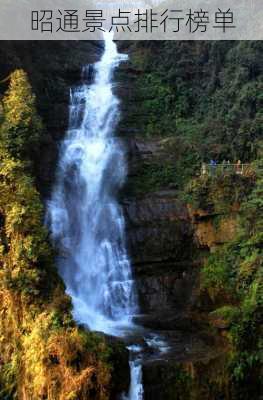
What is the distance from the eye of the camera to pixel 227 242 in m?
17.9

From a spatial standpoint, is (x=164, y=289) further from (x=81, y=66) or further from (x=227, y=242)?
(x=81, y=66)

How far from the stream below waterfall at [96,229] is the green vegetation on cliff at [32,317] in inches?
56.3

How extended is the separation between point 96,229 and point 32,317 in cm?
623

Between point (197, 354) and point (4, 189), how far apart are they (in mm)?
7173

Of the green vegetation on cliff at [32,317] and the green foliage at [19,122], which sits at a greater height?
the green foliage at [19,122]

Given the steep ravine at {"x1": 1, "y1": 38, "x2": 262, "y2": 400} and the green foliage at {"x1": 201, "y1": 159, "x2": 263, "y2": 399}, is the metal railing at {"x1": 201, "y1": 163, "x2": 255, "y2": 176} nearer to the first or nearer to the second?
the green foliage at {"x1": 201, "y1": 159, "x2": 263, "y2": 399}

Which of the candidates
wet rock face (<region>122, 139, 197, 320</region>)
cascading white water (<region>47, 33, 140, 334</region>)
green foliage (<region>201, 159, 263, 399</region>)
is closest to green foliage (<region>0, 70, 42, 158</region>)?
cascading white water (<region>47, 33, 140, 334</region>)

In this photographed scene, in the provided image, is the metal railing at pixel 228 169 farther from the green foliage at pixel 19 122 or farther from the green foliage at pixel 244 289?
the green foliage at pixel 19 122

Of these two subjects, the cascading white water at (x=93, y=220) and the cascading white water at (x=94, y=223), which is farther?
the cascading white water at (x=93, y=220)

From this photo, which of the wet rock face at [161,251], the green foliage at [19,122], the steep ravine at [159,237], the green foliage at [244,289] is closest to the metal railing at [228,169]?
the green foliage at [244,289]

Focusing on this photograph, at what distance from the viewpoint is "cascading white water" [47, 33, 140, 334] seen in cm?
1747

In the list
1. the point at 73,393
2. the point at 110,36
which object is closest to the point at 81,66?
the point at 110,36

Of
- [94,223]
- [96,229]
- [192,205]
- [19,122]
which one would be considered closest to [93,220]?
[94,223]

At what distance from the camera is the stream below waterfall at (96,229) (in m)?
16.3
